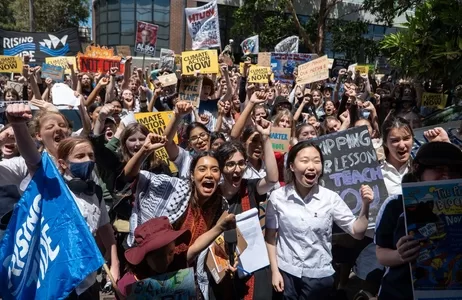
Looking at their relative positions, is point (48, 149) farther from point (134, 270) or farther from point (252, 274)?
point (252, 274)

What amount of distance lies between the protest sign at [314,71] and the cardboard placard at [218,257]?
20.3 feet

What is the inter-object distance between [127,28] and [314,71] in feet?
83.2

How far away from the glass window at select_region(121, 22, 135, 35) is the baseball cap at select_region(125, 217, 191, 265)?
30.8m

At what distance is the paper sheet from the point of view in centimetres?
311

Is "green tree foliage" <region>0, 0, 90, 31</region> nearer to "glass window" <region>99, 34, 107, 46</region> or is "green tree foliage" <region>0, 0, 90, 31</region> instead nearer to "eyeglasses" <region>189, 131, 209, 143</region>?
"glass window" <region>99, 34, 107, 46</region>

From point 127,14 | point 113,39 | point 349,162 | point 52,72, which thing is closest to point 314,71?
point 349,162

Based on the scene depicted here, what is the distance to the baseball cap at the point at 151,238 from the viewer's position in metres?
2.64

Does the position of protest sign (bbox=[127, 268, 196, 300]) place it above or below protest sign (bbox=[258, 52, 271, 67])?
below

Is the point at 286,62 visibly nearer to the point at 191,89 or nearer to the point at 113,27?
the point at 191,89

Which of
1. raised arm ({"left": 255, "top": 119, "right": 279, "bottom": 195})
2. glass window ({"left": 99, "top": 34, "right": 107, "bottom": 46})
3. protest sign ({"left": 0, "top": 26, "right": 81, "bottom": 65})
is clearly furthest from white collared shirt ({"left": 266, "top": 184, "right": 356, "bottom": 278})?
glass window ({"left": 99, "top": 34, "right": 107, "bottom": 46})

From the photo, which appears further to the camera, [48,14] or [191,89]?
[48,14]

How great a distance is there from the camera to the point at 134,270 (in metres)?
2.73

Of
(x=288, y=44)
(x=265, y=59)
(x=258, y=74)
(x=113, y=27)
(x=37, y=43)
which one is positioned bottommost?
(x=258, y=74)

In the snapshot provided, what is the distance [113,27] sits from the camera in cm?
3284
